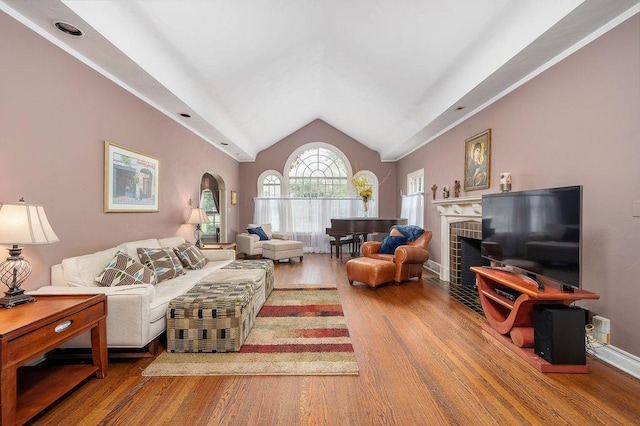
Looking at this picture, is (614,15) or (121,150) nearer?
(614,15)

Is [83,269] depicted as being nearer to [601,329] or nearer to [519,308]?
[519,308]

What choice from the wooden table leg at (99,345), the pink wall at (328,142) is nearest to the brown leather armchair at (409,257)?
the pink wall at (328,142)

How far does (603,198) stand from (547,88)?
1.23 meters

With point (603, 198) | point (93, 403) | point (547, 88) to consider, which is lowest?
point (93, 403)

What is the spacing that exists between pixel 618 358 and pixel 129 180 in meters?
4.72

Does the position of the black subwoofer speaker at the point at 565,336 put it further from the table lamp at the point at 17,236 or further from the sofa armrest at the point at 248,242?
the sofa armrest at the point at 248,242

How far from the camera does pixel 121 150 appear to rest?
3.25 meters

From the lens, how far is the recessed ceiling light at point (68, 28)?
2241 millimetres

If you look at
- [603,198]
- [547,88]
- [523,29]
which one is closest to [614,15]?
[523,29]

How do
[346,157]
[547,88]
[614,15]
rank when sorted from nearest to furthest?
[614,15]
[547,88]
[346,157]

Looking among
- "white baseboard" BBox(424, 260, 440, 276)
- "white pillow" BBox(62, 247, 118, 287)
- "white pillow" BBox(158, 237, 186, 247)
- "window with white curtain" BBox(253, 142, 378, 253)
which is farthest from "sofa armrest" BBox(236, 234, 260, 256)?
"white pillow" BBox(62, 247, 118, 287)

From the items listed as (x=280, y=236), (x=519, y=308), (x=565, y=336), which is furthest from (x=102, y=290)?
(x=280, y=236)

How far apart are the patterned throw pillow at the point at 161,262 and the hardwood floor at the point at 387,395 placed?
3.35ft

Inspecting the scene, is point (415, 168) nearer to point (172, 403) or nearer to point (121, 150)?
point (121, 150)
